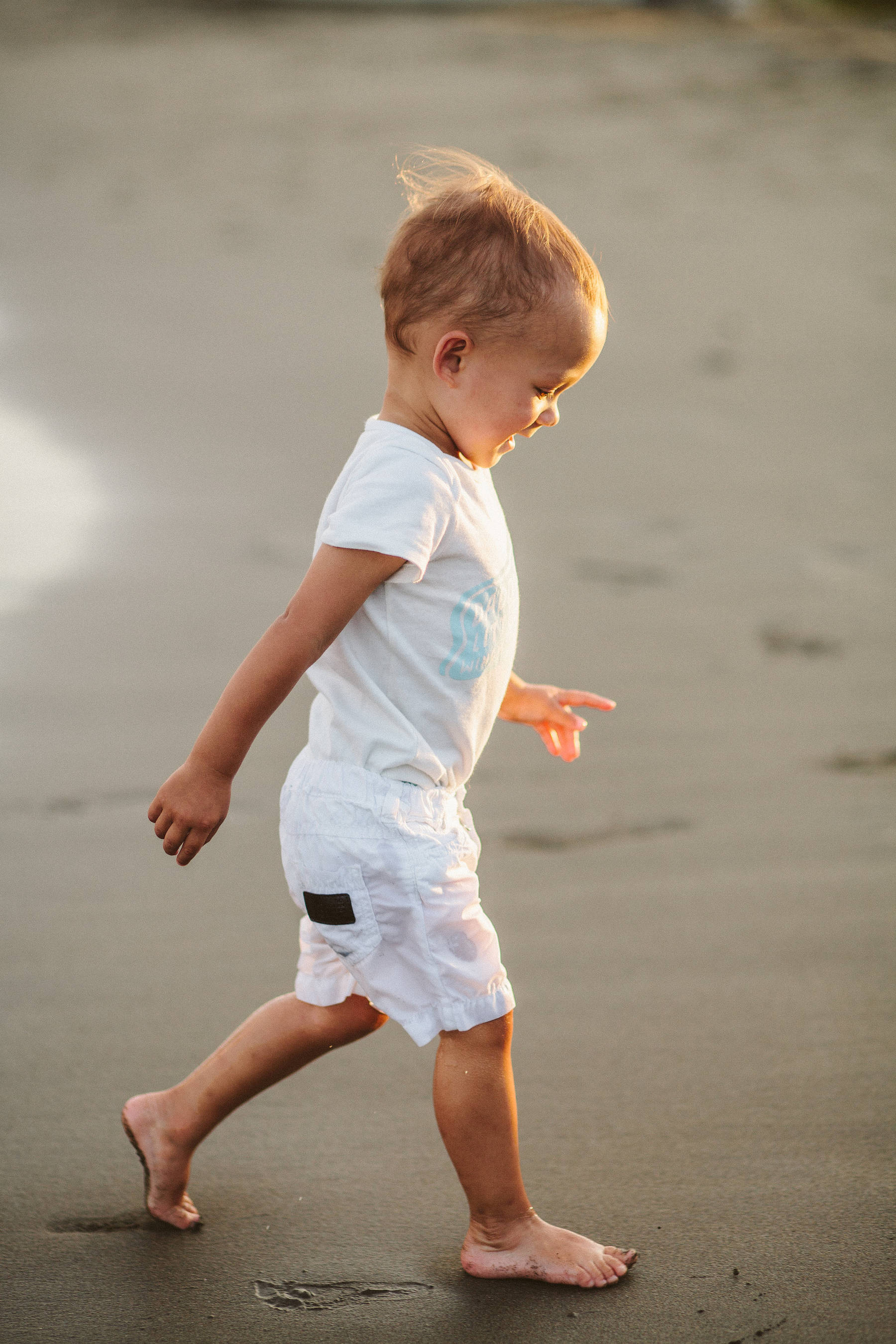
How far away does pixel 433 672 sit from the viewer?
4.71 feet

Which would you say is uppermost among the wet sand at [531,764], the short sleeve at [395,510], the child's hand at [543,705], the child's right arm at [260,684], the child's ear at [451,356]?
the child's ear at [451,356]

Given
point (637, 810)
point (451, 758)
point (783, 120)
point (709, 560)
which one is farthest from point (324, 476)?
point (783, 120)

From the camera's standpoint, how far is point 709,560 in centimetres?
390

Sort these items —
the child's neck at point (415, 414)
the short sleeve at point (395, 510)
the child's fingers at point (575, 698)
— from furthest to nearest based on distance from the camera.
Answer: the child's fingers at point (575, 698), the child's neck at point (415, 414), the short sleeve at point (395, 510)

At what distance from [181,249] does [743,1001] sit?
5282 millimetres

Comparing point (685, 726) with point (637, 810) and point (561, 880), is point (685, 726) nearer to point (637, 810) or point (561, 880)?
→ point (637, 810)

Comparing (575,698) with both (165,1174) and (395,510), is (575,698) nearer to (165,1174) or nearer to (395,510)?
(395,510)

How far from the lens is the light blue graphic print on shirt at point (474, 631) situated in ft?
4.74

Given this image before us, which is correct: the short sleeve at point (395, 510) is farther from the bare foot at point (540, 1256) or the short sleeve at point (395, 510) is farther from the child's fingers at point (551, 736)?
the bare foot at point (540, 1256)

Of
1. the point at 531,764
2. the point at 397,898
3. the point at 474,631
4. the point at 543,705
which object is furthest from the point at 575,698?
the point at 531,764

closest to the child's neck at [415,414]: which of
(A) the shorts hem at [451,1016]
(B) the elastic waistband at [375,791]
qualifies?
(B) the elastic waistband at [375,791]

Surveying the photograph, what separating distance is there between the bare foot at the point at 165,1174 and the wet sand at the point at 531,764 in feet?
0.11

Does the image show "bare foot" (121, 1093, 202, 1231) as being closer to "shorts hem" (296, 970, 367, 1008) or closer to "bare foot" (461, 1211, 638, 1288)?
"shorts hem" (296, 970, 367, 1008)

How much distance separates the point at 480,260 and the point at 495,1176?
3.31ft
